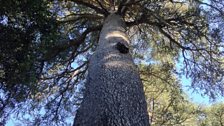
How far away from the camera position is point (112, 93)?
4.78 meters

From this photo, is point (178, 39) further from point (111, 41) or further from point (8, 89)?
point (8, 89)

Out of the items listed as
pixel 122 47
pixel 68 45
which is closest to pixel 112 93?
pixel 122 47

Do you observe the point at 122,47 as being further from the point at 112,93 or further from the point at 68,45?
the point at 68,45

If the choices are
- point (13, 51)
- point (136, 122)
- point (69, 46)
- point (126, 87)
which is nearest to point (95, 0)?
point (69, 46)

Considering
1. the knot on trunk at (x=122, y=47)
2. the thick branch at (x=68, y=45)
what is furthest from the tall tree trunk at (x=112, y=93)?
the thick branch at (x=68, y=45)

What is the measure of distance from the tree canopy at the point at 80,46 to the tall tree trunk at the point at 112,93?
133 cm

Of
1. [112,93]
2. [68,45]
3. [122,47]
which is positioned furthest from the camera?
[68,45]

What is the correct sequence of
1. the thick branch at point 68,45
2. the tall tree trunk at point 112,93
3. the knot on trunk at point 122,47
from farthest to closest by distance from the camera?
Result: the thick branch at point 68,45 < the knot on trunk at point 122,47 < the tall tree trunk at point 112,93

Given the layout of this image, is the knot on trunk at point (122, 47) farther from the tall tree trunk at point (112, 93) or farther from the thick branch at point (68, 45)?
the thick branch at point (68, 45)

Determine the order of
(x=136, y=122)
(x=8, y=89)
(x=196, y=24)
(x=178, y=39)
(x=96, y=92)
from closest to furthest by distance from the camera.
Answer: (x=136, y=122) → (x=96, y=92) → (x=8, y=89) → (x=196, y=24) → (x=178, y=39)

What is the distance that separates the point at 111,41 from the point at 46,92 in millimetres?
4424

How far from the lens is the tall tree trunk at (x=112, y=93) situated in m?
4.26

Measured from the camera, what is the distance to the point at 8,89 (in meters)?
6.95

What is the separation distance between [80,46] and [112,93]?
5.45 m
